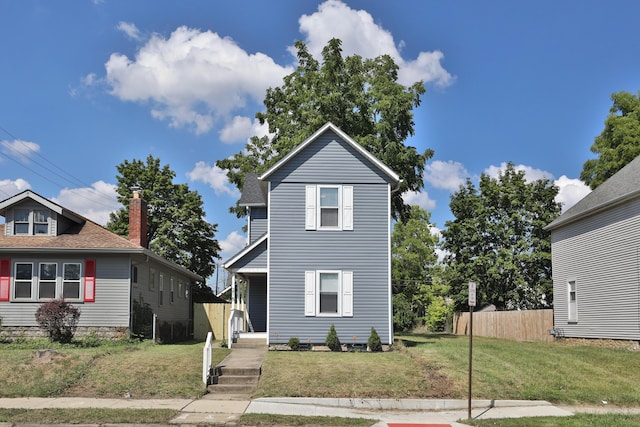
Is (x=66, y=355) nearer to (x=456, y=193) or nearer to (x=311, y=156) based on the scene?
(x=311, y=156)

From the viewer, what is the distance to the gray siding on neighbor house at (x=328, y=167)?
22812mm

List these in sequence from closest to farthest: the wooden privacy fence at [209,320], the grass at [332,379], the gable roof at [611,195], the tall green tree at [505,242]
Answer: the grass at [332,379]
the gable roof at [611,195]
the wooden privacy fence at [209,320]
the tall green tree at [505,242]

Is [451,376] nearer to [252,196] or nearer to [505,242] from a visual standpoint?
[252,196]

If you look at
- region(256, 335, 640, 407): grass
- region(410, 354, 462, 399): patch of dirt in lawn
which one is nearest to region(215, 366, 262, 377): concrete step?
region(256, 335, 640, 407): grass

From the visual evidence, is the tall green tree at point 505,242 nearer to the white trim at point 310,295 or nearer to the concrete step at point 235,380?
the white trim at point 310,295

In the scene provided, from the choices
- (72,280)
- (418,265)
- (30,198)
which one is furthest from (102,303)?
(418,265)

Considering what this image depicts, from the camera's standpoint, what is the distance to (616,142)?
38.6 metres

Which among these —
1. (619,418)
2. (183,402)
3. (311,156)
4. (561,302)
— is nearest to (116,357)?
(183,402)

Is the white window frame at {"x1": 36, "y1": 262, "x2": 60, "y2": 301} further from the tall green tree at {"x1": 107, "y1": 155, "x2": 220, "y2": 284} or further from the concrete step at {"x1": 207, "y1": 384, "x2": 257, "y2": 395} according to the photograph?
the tall green tree at {"x1": 107, "y1": 155, "x2": 220, "y2": 284}

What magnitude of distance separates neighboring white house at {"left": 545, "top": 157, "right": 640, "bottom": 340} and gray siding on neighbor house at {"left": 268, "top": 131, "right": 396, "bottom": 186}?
387 inches

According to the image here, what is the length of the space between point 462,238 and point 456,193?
3682 millimetres

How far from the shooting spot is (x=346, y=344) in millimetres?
21938

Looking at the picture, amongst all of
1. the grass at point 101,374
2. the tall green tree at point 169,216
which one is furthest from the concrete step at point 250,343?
the tall green tree at point 169,216

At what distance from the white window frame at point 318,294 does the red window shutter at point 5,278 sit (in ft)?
39.6
